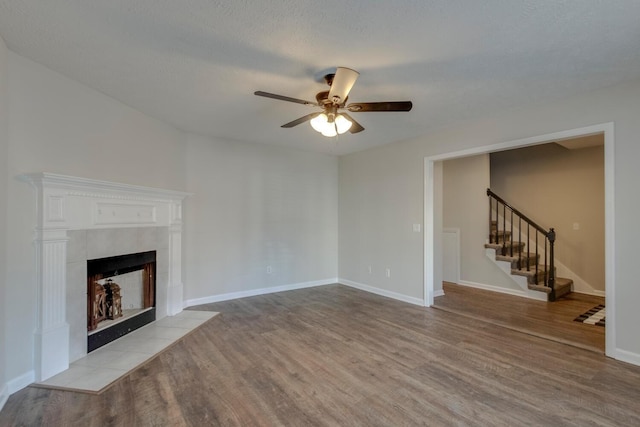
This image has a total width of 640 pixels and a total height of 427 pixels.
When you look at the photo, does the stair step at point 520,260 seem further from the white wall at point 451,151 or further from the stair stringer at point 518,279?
the white wall at point 451,151

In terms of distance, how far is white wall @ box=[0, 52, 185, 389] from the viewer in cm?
232

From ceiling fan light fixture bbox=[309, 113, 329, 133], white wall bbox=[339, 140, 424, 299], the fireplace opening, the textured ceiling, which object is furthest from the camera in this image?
white wall bbox=[339, 140, 424, 299]

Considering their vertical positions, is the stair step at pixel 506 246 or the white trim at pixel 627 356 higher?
the stair step at pixel 506 246

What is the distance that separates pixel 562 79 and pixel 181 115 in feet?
12.9

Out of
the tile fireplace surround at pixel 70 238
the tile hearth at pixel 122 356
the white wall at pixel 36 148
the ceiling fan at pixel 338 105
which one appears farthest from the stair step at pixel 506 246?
the white wall at pixel 36 148

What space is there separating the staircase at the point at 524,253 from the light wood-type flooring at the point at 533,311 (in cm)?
25

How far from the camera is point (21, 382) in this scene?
236 cm

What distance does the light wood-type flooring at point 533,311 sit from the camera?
3400 millimetres

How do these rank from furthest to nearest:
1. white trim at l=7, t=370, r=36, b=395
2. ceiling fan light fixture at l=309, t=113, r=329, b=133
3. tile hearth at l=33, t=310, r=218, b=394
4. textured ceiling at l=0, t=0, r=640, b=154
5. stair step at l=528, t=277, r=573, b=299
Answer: stair step at l=528, t=277, r=573, b=299
ceiling fan light fixture at l=309, t=113, r=329, b=133
tile hearth at l=33, t=310, r=218, b=394
white trim at l=7, t=370, r=36, b=395
textured ceiling at l=0, t=0, r=640, b=154

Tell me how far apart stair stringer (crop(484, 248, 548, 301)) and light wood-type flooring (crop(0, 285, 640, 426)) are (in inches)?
77.1

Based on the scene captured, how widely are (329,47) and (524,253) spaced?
560 cm

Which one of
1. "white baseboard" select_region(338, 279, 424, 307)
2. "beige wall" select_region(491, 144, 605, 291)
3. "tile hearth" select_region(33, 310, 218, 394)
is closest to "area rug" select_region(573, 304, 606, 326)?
"beige wall" select_region(491, 144, 605, 291)

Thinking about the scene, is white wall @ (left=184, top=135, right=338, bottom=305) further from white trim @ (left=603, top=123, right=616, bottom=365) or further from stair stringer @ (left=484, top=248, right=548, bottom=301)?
white trim @ (left=603, top=123, right=616, bottom=365)

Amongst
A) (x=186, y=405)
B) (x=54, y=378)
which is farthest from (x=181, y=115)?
(x=186, y=405)
